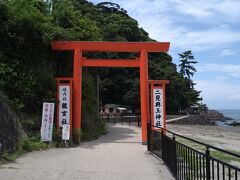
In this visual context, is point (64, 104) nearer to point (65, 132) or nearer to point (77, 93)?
point (77, 93)

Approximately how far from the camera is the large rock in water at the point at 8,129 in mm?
12227

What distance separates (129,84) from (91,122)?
42.9m

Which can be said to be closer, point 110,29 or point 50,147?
point 50,147

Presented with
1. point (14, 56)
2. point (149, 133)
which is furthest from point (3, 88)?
point (149, 133)

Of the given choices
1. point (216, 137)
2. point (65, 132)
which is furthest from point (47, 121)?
point (216, 137)

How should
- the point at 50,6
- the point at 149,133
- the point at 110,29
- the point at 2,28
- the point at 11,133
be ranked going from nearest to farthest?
the point at 11,133
the point at 149,133
the point at 2,28
the point at 50,6
the point at 110,29

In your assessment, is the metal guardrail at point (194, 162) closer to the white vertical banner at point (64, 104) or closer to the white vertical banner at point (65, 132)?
the white vertical banner at point (65, 132)

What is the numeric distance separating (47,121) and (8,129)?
3.08 m

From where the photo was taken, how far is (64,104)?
17516 millimetres

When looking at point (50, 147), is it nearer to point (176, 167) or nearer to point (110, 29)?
point (176, 167)

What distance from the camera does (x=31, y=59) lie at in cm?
1716

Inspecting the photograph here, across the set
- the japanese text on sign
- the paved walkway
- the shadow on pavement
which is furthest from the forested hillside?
the paved walkway

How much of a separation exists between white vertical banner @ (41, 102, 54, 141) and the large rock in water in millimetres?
1169

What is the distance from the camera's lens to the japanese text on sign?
17.4 m
